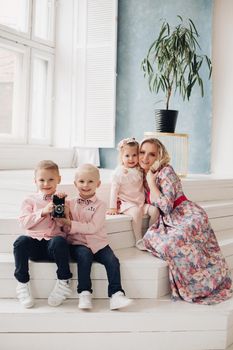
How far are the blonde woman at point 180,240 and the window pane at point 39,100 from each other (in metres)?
2.92

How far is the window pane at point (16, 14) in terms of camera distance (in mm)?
5129

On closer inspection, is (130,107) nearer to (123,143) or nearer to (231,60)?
(231,60)

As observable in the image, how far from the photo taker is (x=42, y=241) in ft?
7.72

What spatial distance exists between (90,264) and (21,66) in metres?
3.54

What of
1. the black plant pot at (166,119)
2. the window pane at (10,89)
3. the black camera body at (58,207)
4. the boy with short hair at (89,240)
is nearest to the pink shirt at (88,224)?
the boy with short hair at (89,240)

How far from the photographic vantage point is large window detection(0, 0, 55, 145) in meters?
5.10

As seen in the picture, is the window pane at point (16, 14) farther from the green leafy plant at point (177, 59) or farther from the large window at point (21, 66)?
the green leafy plant at point (177, 59)

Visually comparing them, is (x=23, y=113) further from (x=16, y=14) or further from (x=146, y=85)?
(x=146, y=85)

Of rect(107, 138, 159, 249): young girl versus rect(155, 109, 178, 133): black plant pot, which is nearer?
rect(107, 138, 159, 249): young girl

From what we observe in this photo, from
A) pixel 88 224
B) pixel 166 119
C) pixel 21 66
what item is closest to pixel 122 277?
pixel 88 224

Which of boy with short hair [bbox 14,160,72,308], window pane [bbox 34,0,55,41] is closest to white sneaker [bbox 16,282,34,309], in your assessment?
boy with short hair [bbox 14,160,72,308]

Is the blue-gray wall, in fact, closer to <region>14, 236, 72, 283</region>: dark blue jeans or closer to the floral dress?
the floral dress

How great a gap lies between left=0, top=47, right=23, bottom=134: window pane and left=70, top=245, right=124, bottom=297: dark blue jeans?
3.14 metres

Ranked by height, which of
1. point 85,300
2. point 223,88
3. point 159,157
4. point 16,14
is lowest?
point 85,300
